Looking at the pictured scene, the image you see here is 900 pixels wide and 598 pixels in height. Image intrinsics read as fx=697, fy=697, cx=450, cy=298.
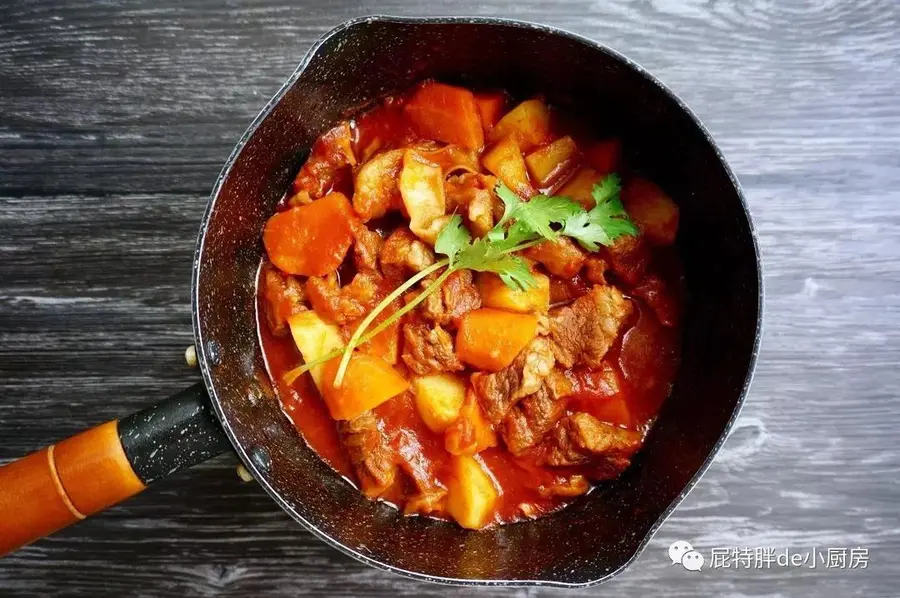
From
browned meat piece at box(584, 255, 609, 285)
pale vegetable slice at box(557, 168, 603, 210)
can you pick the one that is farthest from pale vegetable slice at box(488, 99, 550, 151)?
browned meat piece at box(584, 255, 609, 285)

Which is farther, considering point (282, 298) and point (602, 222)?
point (282, 298)

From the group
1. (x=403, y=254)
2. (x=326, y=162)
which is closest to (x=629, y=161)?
(x=403, y=254)

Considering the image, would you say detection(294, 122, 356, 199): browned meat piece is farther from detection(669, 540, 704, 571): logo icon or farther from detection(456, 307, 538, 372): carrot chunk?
detection(669, 540, 704, 571): logo icon

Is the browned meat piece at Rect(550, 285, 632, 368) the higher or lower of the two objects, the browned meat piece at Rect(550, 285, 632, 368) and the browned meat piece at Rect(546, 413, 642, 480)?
the higher

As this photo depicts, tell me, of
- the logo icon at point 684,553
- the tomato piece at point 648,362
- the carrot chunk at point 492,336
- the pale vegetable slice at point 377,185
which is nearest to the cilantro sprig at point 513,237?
the carrot chunk at point 492,336

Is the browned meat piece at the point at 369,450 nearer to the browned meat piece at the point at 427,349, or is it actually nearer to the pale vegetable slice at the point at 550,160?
the browned meat piece at the point at 427,349

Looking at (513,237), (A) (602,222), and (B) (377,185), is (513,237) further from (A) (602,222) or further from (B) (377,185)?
(B) (377,185)
